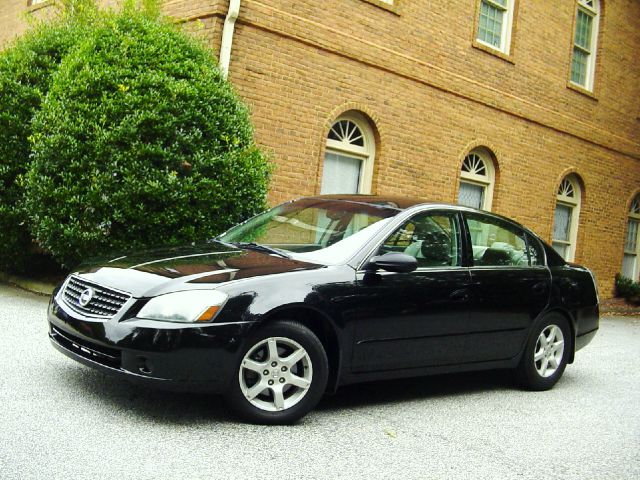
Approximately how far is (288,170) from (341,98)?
159 cm

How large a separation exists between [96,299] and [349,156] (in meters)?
8.10

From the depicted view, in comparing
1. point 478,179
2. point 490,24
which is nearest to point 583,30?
point 490,24

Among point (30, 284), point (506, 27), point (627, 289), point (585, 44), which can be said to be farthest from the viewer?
point (627, 289)

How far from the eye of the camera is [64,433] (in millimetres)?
4281

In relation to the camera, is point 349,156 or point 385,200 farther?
point 349,156


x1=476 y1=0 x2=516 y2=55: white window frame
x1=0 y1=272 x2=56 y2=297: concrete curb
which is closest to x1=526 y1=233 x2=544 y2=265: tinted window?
x1=0 y1=272 x2=56 y2=297: concrete curb

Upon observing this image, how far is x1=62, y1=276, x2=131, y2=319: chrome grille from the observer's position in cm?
469

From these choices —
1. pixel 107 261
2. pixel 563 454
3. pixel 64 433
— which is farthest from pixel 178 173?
pixel 563 454

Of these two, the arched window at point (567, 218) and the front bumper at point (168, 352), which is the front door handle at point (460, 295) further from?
the arched window at point (567, 218)

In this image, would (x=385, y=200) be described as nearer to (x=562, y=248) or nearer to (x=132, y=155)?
(x=132, y=155)

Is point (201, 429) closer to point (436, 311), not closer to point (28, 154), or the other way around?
point (436, 311)

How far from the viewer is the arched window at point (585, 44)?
17359 millimetres

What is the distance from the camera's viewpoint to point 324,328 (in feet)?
16.8

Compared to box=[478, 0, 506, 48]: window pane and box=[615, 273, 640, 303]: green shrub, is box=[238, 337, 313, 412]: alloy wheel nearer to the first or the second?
Result: box=[478, 0, 506, 48]: window pane
